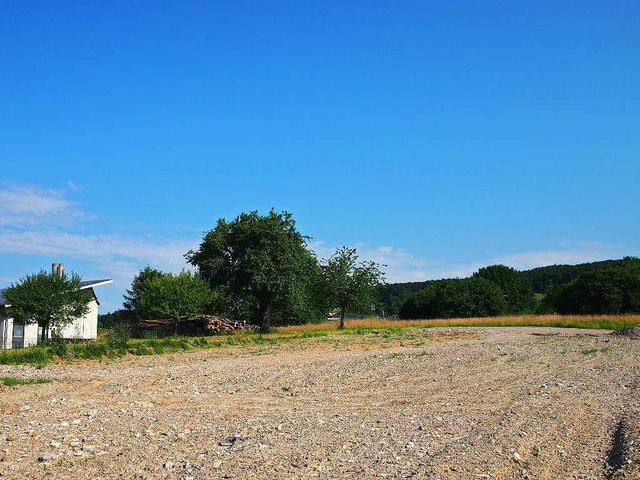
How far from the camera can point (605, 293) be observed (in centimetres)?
7050

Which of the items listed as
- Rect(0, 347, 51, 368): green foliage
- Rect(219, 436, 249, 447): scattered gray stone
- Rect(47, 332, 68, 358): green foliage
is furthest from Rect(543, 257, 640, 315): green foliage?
Rect(219, 436, 249, 447): scattered gray stone

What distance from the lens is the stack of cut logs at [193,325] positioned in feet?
142

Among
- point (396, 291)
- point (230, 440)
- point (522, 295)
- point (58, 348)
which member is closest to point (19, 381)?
point (58, 348)

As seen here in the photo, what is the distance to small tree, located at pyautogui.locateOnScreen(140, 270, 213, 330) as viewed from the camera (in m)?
43.5

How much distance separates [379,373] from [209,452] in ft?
30.4

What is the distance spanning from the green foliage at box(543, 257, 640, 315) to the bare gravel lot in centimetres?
5633

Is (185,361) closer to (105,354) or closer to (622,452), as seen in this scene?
(105,354)

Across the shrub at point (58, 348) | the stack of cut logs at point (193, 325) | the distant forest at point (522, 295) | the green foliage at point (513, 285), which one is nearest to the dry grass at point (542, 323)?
the stack of cut logs at point (193, 325)

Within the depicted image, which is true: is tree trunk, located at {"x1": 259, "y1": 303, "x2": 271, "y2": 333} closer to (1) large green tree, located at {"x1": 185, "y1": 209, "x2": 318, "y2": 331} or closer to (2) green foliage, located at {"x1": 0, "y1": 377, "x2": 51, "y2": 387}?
(1) large green tree, located at {"x1": 185, "y1": 209, "x2": 318, "y2": 331}

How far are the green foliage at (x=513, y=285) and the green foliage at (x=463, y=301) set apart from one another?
16413 mm

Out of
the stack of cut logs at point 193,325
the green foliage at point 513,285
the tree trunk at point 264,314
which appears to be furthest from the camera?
the green foliage at point 513,285

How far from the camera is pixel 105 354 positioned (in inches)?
858

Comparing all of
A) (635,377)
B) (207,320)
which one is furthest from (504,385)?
(207,320)

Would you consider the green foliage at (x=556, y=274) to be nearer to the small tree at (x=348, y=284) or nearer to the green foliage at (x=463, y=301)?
the green foliage at (x=463, y=301)
